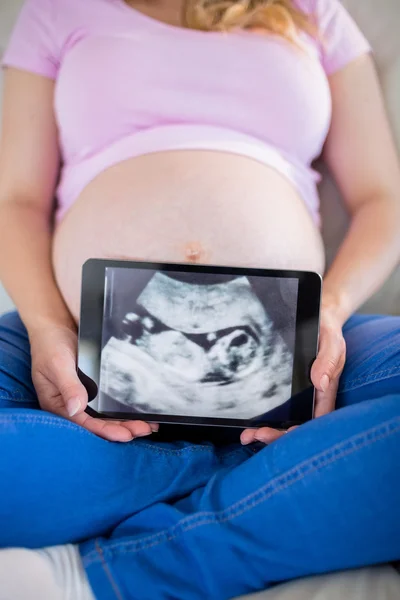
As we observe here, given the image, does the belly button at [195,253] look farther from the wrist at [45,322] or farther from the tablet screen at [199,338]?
the wrist at [45,322]

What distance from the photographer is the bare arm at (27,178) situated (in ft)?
2.77

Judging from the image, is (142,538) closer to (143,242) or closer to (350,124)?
(143,242)

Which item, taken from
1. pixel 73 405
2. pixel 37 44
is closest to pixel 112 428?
pixel 73 405

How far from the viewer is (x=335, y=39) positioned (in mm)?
916

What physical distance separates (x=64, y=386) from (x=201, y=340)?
17 centimetres

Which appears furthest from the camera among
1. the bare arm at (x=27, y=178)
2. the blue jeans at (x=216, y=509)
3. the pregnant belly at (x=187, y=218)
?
the bare arm at (x=27, y=178)

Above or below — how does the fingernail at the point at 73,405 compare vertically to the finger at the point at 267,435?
above

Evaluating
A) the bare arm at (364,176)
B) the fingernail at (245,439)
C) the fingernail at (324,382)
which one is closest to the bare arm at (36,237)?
the fingernail at (245,439)

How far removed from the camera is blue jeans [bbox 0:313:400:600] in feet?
1.73

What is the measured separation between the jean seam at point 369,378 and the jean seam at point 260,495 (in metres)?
0.13

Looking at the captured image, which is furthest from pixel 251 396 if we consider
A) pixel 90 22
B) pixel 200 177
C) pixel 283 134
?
pixel 90 22

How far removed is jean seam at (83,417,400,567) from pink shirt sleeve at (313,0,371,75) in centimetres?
65

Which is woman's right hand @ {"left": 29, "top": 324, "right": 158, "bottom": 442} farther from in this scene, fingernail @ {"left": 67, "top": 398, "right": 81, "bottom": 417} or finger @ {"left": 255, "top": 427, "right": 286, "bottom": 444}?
finger @ {"left": 255, "top": 427, "right": 286, "bottom": 444}

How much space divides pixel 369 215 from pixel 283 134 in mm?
188
